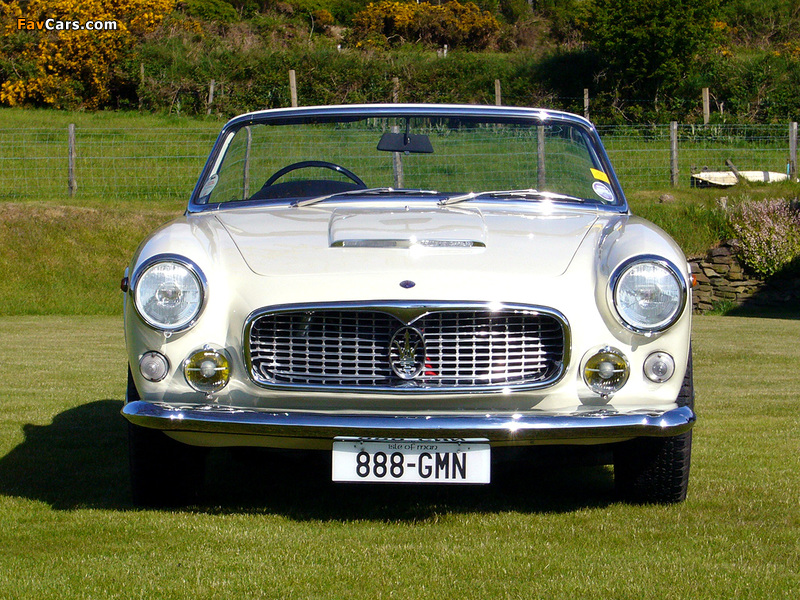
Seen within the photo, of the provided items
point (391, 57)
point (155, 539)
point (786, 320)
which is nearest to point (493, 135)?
point (155, 539)

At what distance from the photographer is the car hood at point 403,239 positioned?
3271 mm

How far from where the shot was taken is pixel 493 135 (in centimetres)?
483

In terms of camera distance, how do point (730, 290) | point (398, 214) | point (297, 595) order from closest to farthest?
point (297, 595) < point (398, 214) < point (730, 290)

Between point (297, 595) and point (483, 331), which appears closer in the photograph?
point (297, 595)

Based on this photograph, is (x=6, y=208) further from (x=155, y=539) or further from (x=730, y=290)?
(x=155, y=539)

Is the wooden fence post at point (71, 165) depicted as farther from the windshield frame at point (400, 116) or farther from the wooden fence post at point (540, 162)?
the wooden fence post at point (540, 162)

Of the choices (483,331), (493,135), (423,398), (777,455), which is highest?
(493,135)

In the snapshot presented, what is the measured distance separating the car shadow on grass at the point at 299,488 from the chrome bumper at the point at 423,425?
0.31 m

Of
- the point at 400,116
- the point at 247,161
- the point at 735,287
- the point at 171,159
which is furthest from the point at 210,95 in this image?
the point at 400,116

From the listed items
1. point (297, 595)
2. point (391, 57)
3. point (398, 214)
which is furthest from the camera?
point (391, 57)

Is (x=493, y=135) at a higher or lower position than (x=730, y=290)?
higher

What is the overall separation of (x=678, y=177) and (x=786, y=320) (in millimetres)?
6016

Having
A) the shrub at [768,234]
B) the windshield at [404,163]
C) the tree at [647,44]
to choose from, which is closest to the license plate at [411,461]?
the windshield at [404,163]

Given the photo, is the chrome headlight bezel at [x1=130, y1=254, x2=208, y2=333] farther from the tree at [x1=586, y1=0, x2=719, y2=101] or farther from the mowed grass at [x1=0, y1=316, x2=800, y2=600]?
the tree at [x1=586, y1=0, x2=719, y2=101]
